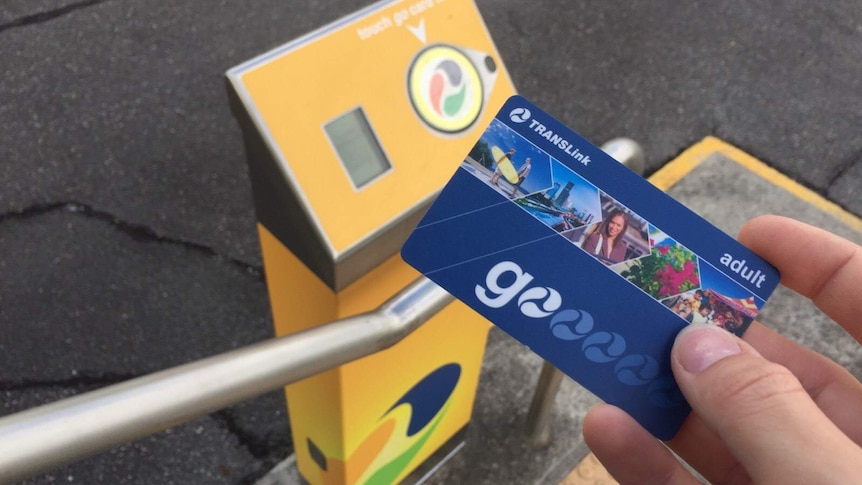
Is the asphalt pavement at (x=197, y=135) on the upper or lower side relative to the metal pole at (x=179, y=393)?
lower

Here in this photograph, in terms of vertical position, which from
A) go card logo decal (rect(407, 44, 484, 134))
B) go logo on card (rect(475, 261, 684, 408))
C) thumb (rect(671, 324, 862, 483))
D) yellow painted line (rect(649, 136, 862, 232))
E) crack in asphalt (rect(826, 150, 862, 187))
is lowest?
crack in asphalt (rect(826, 150, 862, 187))

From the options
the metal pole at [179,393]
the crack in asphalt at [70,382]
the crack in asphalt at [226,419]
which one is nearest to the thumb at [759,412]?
the metal pole at [179,393]

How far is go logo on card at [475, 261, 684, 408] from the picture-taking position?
0.61 metres

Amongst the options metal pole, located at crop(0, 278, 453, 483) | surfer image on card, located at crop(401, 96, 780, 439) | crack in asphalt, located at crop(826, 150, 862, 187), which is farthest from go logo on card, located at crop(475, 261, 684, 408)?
crack in asphalt, located at crop(826, 150, 862, 187)

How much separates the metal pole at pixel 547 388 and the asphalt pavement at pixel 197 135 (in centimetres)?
56

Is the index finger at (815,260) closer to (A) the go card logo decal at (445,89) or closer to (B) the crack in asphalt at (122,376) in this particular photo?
(A) the go card logo decal at (445,89)

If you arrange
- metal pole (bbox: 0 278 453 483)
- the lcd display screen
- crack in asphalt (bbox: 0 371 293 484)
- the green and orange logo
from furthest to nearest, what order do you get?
crack in asphalt (bbox: 0 371 293 484), the green and orange logo, the lcd display screen, metal pole (bbox: 0 278 453 483)

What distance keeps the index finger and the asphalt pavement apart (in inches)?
47.2

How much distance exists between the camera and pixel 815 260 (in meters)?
0.71

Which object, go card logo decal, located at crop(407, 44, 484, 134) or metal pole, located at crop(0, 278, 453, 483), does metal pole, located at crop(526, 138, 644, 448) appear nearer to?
go card logo decal, located at crop(407, 44, 484, 134)

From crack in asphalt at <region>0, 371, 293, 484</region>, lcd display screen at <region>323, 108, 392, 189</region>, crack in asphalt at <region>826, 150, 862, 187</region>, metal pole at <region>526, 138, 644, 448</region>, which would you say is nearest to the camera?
lcd display screen at <region>323, 108, 392, 189</region>

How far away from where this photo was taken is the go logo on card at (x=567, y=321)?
0.61 meters

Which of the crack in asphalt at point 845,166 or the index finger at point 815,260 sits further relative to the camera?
the crack in asphalt at point 845,166

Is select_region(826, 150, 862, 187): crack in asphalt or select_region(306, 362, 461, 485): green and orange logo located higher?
select_region(306, 362, 461, 485): green and orange logo
